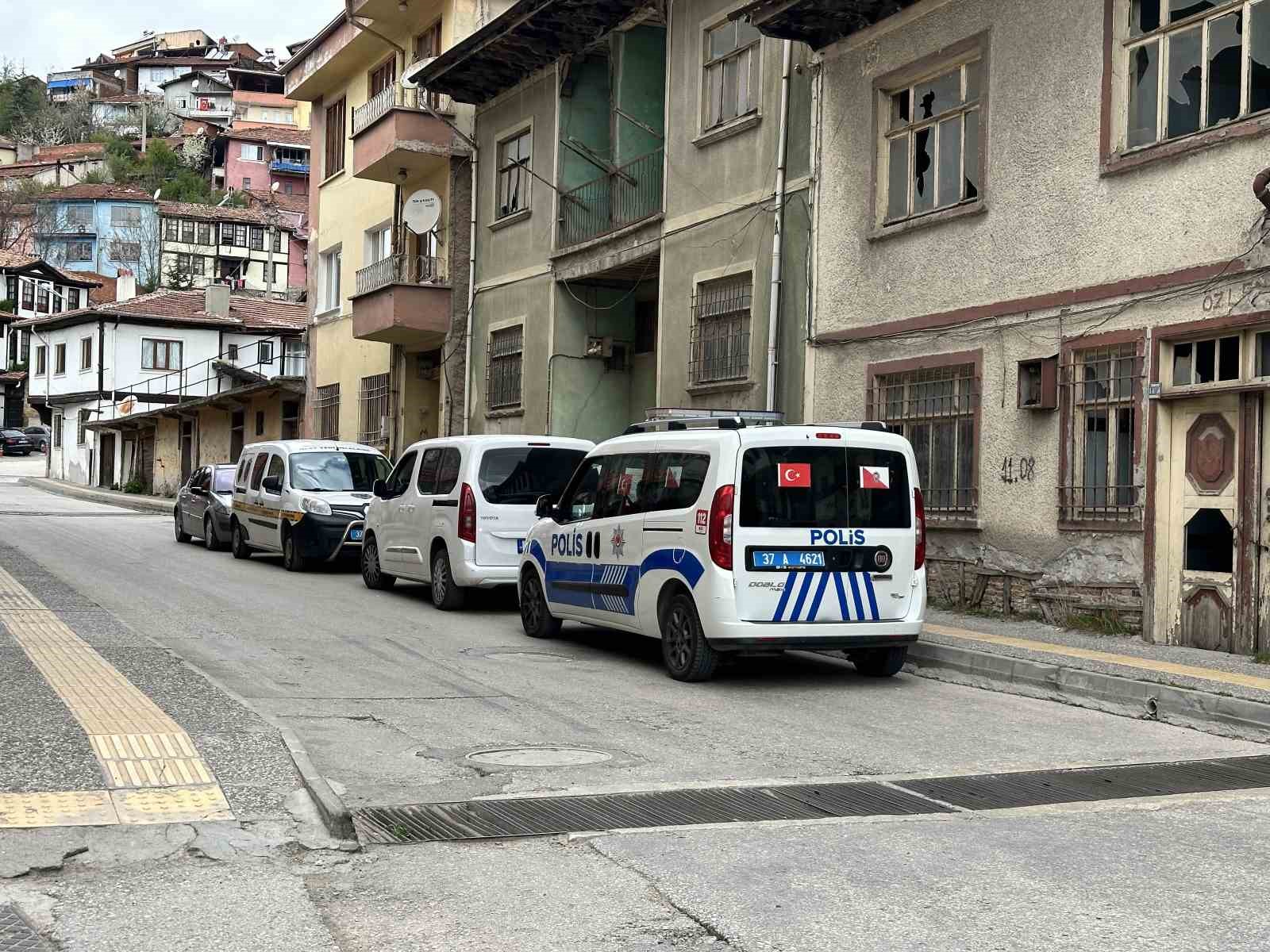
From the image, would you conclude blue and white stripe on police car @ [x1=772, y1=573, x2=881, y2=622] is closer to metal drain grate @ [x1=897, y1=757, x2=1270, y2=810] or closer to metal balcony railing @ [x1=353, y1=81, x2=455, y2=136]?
metal drain grate @ [x1=897, y1=757, x2=1270, y2=810]

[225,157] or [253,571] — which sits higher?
[225,157]

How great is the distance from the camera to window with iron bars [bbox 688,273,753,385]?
59.5 ft

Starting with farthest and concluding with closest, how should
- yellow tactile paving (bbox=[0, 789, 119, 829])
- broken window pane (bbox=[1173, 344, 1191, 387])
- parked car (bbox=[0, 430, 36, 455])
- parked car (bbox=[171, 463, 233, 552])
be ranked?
parked car (bbox=[0, 430, 36, 455]) → parked car (bbox=[171, 463, 233, 552]) → broken window pane (bbox=[1173, 344, 1191, 387]) → yellow tactile paving (bbox=[0, 789, 119, 829])

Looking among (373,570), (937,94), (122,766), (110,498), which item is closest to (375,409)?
(373,570)

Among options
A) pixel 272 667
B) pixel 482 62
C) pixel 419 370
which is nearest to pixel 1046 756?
pixel 272 667

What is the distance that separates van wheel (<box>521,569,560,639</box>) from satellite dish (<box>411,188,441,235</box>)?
14011 mm

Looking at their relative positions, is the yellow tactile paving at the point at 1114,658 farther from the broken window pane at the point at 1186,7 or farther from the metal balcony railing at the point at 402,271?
the metal balcony railing at the point at 402,271

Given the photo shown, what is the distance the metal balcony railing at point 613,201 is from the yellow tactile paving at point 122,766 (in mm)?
13069

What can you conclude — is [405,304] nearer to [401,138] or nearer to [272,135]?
[401,138]

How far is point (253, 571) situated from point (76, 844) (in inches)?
575

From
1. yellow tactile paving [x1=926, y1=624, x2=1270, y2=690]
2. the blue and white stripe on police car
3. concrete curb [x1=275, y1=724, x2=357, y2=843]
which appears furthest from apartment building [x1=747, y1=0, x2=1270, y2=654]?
concrete curb [x1=275, y1=724, x2=357, y2=843]

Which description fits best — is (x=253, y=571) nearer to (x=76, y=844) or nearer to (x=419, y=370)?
(x=419, y=370)

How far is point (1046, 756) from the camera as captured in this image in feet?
26.1

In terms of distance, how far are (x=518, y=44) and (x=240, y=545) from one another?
29.4ft
